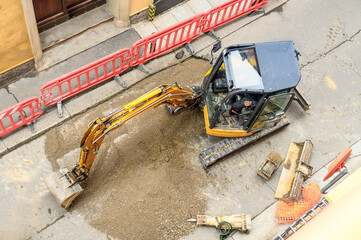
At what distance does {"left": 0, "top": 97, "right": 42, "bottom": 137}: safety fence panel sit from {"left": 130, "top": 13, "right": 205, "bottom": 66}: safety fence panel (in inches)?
122

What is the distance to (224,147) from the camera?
11828mm

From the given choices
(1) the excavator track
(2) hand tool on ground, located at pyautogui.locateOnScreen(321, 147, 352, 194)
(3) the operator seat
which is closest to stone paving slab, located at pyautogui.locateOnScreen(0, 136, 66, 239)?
(1) the excavator track

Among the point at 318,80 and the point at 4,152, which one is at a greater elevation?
the point at 318,80

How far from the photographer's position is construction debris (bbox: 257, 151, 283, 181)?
11773mm

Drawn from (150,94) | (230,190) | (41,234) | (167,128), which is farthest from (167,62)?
(41,234)

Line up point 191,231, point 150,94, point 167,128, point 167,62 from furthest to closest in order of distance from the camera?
point 167,62 → point 167,128 → point 191,231 → point 150,94

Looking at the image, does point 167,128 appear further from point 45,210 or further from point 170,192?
point 45,210

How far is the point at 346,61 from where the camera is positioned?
46.6 ft

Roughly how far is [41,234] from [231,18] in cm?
879

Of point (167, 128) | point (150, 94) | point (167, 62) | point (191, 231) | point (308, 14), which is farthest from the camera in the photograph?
point (308, 14)

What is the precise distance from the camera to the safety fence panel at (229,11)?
13625 millimetres

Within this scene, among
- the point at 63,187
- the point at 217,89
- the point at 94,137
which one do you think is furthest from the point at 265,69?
the point at 63,187

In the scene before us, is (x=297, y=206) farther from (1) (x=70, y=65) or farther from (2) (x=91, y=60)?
(1) (x=70, y=65)

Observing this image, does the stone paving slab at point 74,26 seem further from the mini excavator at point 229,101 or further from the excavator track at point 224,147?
the excavator track at point 224,147
